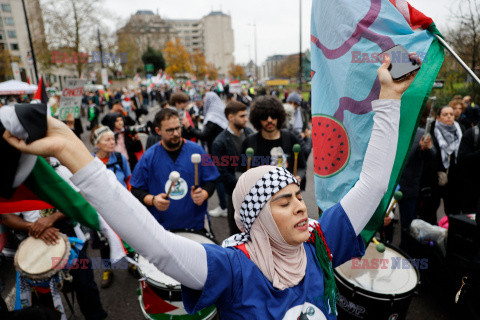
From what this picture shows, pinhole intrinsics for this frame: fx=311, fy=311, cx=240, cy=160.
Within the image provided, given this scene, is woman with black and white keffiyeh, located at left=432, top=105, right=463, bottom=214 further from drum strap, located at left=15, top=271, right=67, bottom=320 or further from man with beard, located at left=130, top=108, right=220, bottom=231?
drum strap, located at left=15, top=271, right=67, bottom=320

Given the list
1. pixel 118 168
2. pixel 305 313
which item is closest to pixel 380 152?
pixel 305 313

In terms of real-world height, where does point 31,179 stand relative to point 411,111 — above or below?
below

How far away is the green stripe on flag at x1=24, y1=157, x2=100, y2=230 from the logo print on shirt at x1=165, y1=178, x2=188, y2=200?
182 cm

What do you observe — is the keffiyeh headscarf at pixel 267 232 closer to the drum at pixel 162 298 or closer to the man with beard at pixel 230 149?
the drum at pixel 162 298

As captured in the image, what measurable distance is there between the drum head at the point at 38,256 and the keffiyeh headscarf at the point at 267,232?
1.87 m

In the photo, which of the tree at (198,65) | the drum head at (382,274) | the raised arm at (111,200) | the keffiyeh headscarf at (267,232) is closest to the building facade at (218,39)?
the tree at (198,65)

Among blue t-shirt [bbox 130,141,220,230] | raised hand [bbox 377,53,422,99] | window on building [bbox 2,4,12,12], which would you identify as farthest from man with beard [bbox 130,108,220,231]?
window on building [bbox 2,4,12,12]

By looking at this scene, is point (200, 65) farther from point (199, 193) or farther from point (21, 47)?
point (199, 193)

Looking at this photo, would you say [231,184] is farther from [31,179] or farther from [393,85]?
[31,179]

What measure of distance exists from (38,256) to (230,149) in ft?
7.54

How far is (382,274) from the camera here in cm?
251

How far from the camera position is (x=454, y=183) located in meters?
4.41

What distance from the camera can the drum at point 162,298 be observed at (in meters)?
2.19

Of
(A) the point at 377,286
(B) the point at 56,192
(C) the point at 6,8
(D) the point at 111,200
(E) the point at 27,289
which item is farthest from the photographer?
(C) the point at 6,8
